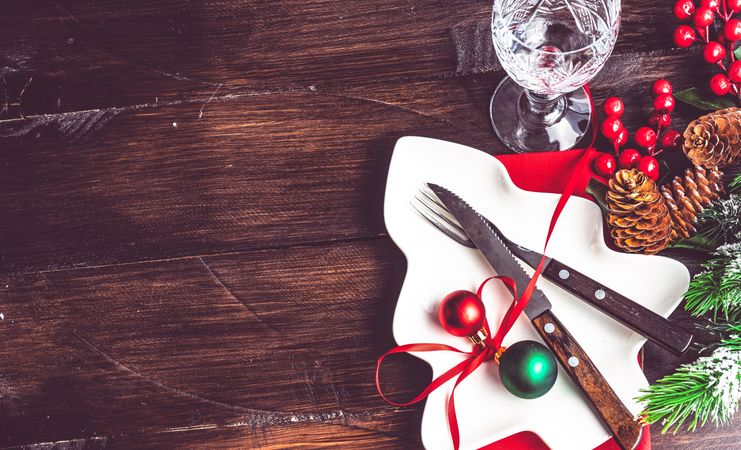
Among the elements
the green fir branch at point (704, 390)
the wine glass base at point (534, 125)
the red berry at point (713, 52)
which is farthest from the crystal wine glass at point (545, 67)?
the green fir branch at point (704, 390)

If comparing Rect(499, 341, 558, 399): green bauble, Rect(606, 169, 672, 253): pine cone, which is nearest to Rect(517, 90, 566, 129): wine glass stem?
Rect(606, 169, 672, 253): pine cone

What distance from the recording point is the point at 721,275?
59 centimetres

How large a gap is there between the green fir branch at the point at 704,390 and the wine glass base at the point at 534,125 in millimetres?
234

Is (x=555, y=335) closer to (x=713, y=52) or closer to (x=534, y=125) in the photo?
(x=534, y=125)

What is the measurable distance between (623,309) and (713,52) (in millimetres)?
264

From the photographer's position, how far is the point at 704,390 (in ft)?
1.81

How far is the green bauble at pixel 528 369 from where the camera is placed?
586mm

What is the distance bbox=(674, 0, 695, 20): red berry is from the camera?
0.68m

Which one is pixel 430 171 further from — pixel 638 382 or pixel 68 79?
pixel 68 79

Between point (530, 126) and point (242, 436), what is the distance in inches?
16.3


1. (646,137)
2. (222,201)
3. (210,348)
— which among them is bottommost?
Answer: (210,348)

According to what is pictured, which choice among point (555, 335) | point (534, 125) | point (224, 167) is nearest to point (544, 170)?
point (534, 125)

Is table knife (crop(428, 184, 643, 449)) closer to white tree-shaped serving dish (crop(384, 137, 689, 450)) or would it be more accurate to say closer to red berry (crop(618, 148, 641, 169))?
white tree-shaped serving dish (crop(384, 137, 689, 450))

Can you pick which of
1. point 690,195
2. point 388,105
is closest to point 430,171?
point 388,105
